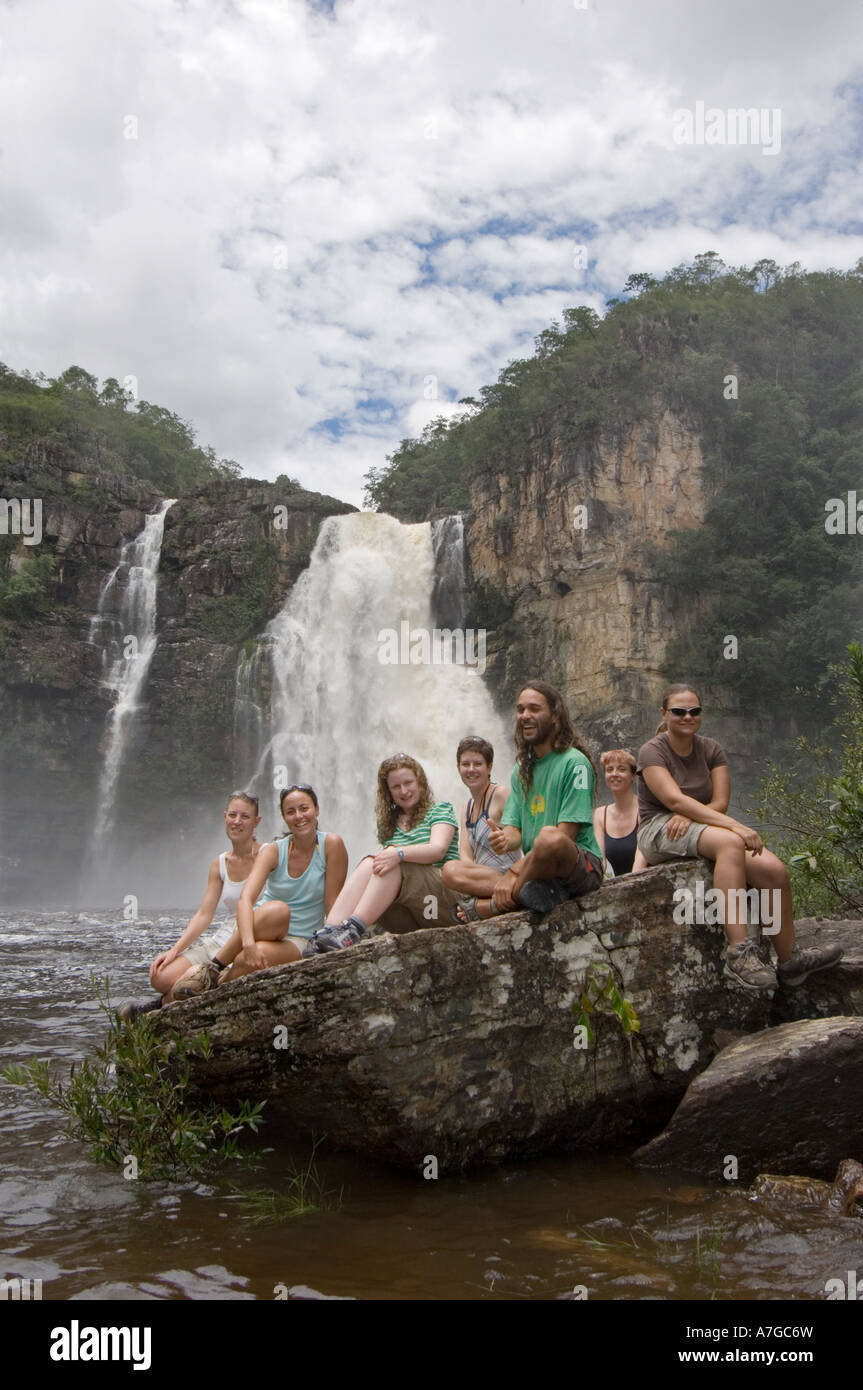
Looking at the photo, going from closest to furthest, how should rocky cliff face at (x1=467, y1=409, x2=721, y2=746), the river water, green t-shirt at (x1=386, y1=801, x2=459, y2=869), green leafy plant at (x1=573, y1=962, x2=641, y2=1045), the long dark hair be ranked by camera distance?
1. the river water
2. green leafy plant at (x1=573, y1=962, x2=641, y2=1045)
3. the long dark hair
4. green t-shirt at (x1=386, y1=801, x2=459, y2=869)
5. rocky cliff face at (x1=467, y1=409, x2=721, y2=746)

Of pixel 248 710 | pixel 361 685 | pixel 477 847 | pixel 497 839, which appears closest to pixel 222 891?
pixel 477 847

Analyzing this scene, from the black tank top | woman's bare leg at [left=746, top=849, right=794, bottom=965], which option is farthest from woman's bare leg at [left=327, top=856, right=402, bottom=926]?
the black tank top

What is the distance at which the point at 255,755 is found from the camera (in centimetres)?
2995

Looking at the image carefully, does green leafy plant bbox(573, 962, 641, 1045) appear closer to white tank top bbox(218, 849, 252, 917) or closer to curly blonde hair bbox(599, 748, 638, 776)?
curly blonde hair bbox(599, 748, 638, 776)

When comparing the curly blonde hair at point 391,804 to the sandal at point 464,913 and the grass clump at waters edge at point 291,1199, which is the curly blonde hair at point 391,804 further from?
the grass clump at waters edge at point 291,1199

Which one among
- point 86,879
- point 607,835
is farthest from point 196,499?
point 607,835

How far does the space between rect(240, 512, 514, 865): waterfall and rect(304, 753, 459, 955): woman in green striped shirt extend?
21.1 metres

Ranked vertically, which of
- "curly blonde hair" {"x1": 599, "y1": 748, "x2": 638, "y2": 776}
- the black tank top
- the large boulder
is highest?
"curly blonde hair" {"x1": 599, "y1": 748, "x2": 638, "y2": 776}

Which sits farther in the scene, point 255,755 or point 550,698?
point 255,755

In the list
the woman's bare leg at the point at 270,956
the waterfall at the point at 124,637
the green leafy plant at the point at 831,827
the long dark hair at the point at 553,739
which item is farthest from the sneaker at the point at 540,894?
the waterfall at the point at 124,637

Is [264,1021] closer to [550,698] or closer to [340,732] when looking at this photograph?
[550,698]

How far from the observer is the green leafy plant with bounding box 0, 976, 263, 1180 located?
4.42 meters

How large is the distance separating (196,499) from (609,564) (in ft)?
47.8

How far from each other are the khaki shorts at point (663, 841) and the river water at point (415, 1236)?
1.49 meters
